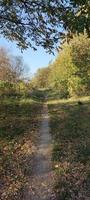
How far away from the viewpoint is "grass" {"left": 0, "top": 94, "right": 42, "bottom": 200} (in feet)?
43.9

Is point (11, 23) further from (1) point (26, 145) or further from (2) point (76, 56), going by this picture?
(2) point (76, 56)

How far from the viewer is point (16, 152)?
1858 cm

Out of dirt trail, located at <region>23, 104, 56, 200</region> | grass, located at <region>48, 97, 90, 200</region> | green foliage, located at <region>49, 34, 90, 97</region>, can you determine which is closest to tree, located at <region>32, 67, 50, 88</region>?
green foliage, located at <region>49, 34, 90, 97</region>

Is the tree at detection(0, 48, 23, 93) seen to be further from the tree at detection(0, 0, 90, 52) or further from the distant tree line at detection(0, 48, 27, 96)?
the tree at detection(0, 0, 90, 52)

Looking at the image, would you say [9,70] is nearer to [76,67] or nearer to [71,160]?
[76,67]

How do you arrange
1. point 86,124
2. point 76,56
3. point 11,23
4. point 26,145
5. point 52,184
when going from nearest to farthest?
point 52,184 → point 26,145 → point 11,23 → point 86,124 → point 76,56

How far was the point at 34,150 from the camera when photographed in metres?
18.8

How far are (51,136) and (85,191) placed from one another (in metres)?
10.3

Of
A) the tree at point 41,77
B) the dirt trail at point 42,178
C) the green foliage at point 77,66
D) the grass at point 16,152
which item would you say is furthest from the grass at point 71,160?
the tree at point 41,77

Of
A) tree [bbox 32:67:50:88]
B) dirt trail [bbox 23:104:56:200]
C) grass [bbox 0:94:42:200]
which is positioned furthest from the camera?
tree [bbox 32:67:50:88]

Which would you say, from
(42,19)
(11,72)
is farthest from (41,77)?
(42,19)

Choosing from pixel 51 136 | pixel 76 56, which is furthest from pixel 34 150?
pixel 76 56

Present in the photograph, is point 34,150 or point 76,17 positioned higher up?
point 76,17

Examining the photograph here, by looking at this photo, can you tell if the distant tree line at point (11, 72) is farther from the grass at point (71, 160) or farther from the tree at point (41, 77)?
the tree at point (41, 77)
